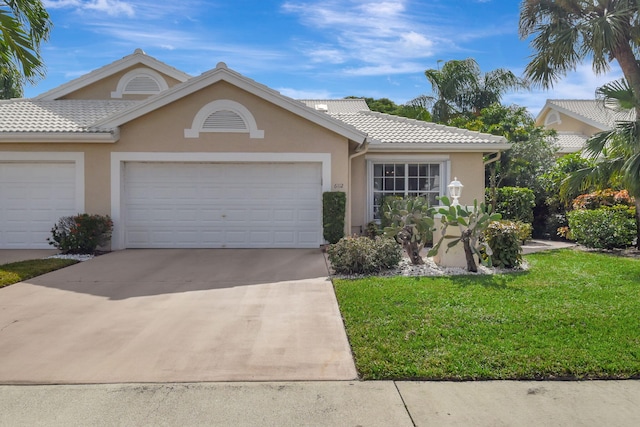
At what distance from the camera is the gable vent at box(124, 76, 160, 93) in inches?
669

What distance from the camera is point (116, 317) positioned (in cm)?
685

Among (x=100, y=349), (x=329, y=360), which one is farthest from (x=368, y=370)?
(x=100, y=349)

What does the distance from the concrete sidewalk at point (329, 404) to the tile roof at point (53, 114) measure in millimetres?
9480

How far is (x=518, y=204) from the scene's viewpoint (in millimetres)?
16672

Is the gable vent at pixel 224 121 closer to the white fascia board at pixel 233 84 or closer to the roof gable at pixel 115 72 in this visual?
the white fascia board at pixel 233 84

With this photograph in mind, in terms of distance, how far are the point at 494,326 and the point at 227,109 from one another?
29.2 feet

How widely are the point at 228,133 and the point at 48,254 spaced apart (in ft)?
17.2

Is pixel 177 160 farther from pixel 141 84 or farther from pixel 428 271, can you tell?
pixel 428 271

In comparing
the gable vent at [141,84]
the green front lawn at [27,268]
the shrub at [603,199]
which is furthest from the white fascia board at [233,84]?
the shrub at [603,199]

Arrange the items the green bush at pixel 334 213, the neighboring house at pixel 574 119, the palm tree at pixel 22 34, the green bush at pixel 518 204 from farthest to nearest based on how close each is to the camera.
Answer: the neighboring house at pixel 574 119 < the green bush at pixel 518 204 < the green bush at pixel 334 213 < the palm tree at pixel 22 34

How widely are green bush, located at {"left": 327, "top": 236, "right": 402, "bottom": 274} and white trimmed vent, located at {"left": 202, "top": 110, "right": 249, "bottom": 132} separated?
485 cm

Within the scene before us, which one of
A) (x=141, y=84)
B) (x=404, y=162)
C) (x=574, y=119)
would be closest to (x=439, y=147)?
(x=404, y=162)

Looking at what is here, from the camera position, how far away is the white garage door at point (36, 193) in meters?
13.1

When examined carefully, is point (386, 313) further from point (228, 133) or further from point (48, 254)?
point (48, 254)
